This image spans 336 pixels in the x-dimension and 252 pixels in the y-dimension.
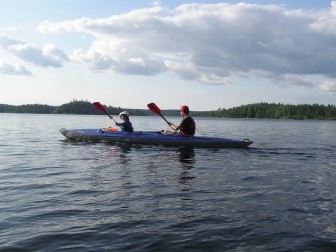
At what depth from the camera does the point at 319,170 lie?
13062 mm

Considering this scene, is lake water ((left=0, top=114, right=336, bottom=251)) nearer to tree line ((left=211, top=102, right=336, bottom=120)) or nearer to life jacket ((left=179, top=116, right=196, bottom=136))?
life jacket ((left=179, top=116, right=196, bottom=136))

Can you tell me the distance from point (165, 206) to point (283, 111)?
173241mm

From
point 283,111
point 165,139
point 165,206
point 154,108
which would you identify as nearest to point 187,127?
point 165,139

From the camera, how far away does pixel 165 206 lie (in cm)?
788

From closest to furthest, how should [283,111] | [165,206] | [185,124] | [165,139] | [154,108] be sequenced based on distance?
[165,206] → [185,124] → [165,139] → [154,108] → [283,111]

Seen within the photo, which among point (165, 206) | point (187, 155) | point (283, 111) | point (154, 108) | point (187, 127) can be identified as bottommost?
point (165, 206)

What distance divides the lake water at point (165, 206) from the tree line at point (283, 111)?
537 feet

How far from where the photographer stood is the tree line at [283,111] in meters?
168

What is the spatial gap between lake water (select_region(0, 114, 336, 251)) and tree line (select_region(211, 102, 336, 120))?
16374 centimetres

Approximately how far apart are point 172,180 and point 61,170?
12.7 ft


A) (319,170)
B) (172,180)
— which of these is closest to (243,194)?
(172,180)

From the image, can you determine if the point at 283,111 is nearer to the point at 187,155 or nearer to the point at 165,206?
the point at 187,155

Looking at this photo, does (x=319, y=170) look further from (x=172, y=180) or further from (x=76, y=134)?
(x=76, y=134)

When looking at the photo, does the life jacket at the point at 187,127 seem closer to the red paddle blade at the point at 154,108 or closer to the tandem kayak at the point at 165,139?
the tandem kayak at the point at 165,139
